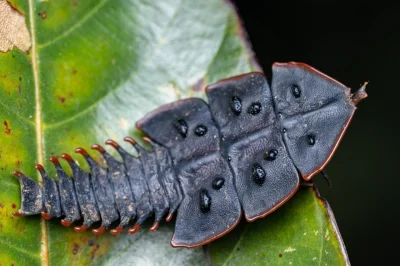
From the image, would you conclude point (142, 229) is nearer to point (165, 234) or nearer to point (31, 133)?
point (165, 234)

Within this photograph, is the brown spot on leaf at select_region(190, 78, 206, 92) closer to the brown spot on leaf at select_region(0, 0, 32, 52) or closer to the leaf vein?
the leaf vein

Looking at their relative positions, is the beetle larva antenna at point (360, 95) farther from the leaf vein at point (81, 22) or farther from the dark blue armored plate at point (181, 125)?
the leaf vein at point (81, 22)

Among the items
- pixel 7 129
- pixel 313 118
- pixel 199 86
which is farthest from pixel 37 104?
pixel 313 118

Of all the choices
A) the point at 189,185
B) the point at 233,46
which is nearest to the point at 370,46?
the point at 233,46

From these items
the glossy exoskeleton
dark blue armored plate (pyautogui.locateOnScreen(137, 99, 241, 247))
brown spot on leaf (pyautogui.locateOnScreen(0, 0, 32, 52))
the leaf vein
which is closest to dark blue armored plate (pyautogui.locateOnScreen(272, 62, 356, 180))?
the glossy exoskeleton

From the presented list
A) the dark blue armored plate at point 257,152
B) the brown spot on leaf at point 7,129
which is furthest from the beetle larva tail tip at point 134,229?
the brown spot on leaf at point 7,129
